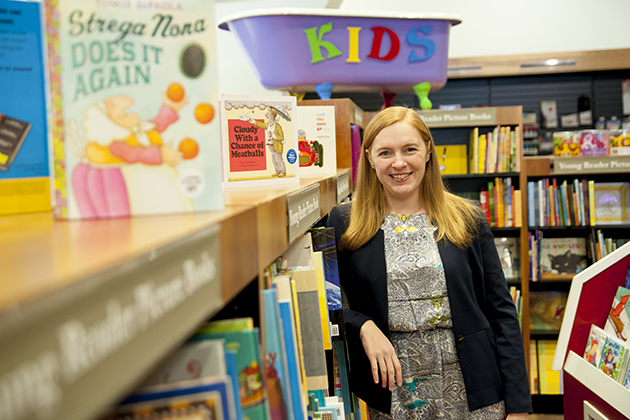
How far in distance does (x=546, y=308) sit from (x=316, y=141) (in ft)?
10.5

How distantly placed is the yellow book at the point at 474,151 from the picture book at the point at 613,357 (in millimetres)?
2379

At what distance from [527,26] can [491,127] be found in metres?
1.52

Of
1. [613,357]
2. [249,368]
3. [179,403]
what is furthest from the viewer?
[613,357]

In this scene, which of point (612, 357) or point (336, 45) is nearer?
point (612, 357)

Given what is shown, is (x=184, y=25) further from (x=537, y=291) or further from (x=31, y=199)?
(x=537, y=291)

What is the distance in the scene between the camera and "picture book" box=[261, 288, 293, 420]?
596 mm

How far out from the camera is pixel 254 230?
60 centimetres

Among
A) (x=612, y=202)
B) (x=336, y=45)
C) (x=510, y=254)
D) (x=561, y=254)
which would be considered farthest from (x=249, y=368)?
(x=612, y=202)

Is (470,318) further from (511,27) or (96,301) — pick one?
(511,27)

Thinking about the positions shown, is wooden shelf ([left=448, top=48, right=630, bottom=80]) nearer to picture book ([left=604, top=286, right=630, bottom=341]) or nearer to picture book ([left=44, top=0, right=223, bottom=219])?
picture book ([left=604, top=286, right=630, bottom=341])

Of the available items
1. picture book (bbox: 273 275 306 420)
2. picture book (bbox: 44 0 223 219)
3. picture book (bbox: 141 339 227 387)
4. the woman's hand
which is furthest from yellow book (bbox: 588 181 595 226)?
picture book (bbox: 141 339 227 387)

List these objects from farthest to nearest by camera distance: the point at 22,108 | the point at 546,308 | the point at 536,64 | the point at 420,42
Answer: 1. the point at 536,64
2. the point at 546,308
3. the point at 420,42
4. the point at 22,108

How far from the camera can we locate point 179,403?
0.37 m

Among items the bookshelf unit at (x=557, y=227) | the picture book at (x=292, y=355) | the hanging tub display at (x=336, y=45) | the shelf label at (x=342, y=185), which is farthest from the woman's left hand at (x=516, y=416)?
the bookshelf unit at (x=557, y=227)
